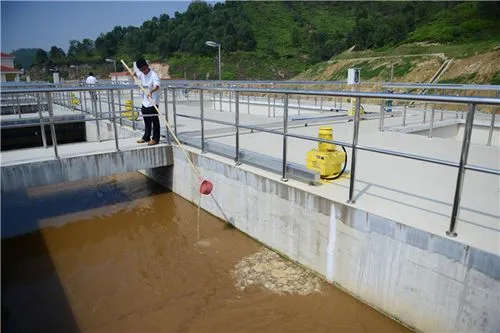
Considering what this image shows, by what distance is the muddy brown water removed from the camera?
361cm

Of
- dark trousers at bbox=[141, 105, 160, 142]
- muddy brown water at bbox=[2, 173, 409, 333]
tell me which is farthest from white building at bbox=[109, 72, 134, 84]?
muddy brown water at bbox=[2, 173, 409, 333]

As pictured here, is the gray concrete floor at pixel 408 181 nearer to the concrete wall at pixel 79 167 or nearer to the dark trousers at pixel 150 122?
the concrete wall at pixel 79 167

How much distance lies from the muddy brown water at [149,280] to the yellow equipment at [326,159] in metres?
1.25

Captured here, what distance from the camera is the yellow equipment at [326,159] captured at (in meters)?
4.47

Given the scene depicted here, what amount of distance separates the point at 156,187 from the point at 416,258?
18.4ft

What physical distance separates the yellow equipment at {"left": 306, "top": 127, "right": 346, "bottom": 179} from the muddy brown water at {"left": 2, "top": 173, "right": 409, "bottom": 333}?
1252mm

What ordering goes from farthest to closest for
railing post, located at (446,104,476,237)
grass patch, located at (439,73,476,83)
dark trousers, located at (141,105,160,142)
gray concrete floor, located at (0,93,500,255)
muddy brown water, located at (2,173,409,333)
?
grass patch, located at (439,73,476,83)
dark trousers, located at (141,105,160,142)
muddy brown water, located at (2,173,409,333)
gray concrete floor, located at (0,93,500,255)
railing post, located at (446,104,476,237)

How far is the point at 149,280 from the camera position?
4.33 meters

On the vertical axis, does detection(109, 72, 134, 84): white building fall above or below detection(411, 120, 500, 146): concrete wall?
above

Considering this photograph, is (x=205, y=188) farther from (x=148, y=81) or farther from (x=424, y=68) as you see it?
(x=424, y=68)

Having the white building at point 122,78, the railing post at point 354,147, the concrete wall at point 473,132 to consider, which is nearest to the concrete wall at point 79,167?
the railing post at point 354,147

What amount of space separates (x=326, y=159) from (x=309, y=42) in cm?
7011

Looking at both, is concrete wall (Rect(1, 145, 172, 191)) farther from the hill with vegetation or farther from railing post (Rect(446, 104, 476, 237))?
the hill with vegetation

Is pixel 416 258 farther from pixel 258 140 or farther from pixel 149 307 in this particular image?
pixel 258 140
